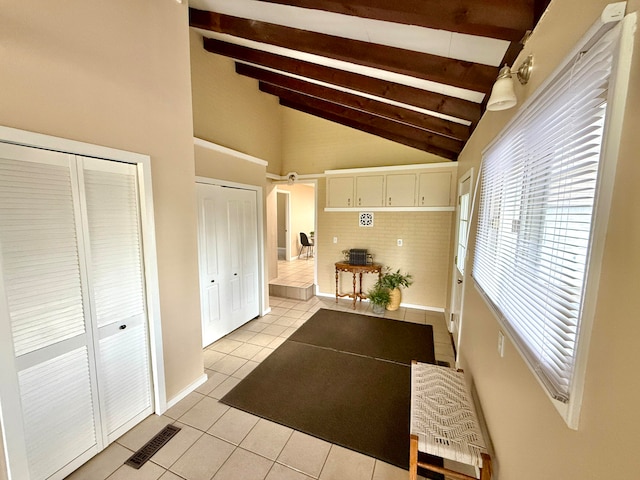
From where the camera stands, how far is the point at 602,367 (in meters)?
0.66

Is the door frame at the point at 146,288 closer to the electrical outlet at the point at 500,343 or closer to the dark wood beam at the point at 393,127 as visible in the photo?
the electrical outlet at the point at 500,343

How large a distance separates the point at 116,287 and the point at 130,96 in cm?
134

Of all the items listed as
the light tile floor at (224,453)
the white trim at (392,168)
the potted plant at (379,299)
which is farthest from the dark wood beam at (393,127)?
the light tile floor at (224,453)

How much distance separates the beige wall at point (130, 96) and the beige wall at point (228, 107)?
3.43 ft

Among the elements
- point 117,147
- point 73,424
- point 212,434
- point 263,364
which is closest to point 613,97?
point 117,147

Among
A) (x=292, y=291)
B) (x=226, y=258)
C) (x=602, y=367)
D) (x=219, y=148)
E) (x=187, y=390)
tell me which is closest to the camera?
(x=602, y=367)

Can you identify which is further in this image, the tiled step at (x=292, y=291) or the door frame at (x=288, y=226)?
the door frame at (x=288, y=226)

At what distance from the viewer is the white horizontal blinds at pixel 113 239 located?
67.4 inches

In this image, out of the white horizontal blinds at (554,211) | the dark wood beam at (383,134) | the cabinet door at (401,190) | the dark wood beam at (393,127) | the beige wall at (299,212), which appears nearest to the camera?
the white horizontal blinds at (554,211)

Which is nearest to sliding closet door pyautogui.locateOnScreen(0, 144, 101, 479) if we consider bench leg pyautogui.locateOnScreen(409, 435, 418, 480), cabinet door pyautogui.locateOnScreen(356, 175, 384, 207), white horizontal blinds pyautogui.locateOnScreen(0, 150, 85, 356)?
white horizontal blinds pyautogui.locateOnScreen(0, 150, 85, 356)

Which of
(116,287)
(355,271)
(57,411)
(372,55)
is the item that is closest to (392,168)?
(355,271)

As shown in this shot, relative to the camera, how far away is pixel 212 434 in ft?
6.54

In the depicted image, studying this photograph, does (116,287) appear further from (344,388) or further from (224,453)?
(344,388)

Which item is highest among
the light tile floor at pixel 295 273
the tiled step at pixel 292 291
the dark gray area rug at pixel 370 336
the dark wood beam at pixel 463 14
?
the dark wood beam at pixel 463 14
